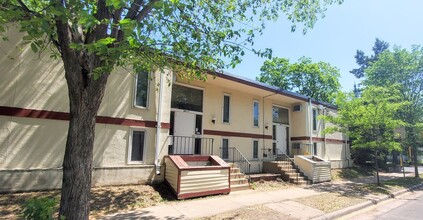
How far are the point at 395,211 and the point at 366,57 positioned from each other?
43106mm

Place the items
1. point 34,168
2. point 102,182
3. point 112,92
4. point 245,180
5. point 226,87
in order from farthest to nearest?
point 226,87, point 245,180, point 112,92, point 102,182, point 34,168

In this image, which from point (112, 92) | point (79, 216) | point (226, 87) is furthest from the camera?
point (226, 87)

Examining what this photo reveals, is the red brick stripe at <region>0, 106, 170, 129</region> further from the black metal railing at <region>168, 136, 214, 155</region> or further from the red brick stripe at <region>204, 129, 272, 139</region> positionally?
the red brick stripe at <region>204, 129, 272, 139</region>

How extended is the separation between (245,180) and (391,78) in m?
16.7

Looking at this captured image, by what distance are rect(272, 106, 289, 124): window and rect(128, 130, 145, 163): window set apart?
408 inches

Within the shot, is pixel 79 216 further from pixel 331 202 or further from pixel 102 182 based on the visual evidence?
pixel 331 202

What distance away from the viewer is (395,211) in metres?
8.66

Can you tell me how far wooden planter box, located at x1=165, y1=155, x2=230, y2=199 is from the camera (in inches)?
356

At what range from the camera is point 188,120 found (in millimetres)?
13180

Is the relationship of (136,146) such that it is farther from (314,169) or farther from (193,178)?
(314,169)

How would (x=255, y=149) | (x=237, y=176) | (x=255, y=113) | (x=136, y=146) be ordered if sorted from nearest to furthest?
1. (x=136, y=146)
2. (x=237, y=176)
3. (x=255, y=149)
4. (x=255, y=113)

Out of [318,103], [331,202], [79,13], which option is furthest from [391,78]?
[79,13]

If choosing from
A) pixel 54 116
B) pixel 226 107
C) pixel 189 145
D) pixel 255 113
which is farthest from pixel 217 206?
pixel 255 113

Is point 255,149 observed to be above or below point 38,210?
above
